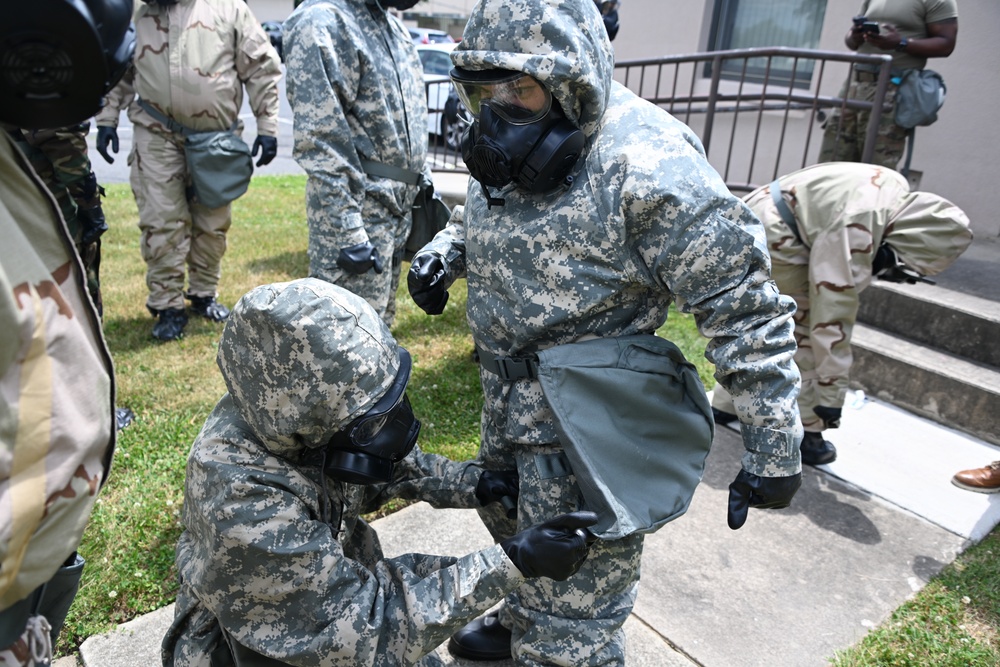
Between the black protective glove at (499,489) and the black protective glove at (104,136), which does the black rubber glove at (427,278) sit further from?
the black protective glove at (104,136)

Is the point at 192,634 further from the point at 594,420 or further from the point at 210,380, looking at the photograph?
the point at 210,380

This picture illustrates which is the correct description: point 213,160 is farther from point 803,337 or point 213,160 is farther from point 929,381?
point 929,381

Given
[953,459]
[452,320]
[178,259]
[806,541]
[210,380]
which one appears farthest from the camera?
[452,320]

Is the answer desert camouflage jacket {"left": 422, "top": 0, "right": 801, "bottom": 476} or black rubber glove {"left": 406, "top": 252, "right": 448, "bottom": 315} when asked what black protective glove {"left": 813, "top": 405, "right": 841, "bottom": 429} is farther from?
black rubber glove {"left": 406, "top": 252, "right": 448, "bottom": 315}

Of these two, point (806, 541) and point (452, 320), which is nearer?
point (806, 541)

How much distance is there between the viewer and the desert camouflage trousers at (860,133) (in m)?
5.59

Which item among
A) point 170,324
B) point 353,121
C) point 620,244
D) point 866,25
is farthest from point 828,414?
point 170,324

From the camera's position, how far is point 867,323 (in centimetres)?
530

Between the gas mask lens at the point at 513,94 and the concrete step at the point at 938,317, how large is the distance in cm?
398

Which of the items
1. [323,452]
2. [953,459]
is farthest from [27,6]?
[953,459]

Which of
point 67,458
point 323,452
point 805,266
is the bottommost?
point 805,266

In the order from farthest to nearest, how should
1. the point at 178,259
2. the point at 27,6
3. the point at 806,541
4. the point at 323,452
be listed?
the point at 178,259, the point at 806,541, the point at 323,452, the point at 27,6

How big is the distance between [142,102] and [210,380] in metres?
1.79

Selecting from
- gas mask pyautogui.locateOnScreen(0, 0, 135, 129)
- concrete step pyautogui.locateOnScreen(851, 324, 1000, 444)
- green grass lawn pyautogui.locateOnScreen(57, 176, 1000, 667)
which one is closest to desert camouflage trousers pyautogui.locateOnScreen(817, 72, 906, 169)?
concrete step pyautogui.locateOnScreen(851, 324, 1000, 444)
